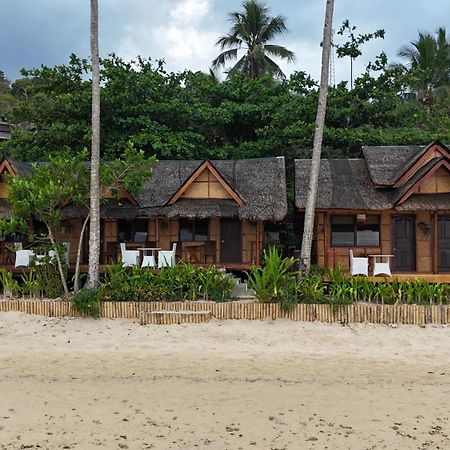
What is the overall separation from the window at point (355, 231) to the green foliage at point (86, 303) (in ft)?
26.3

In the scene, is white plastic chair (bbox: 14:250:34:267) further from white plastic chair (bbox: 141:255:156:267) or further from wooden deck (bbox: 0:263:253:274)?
white plastic chair (bbox: 141:255:156:267)

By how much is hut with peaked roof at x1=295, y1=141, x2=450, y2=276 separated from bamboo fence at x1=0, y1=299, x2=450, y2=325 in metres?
3.14

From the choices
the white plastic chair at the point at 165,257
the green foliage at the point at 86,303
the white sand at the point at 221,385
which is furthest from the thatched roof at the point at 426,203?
the green foliage at the point at 86,303

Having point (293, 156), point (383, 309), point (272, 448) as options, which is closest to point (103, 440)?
point (272, 448)

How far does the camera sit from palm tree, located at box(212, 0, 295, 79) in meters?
30.8

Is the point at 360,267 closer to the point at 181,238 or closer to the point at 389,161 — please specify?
the point at 389,161

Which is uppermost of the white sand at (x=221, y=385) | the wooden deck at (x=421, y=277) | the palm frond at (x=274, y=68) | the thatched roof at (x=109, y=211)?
the palm frond at (x=274, y=68)

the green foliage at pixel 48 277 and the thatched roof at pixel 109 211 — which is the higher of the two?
the thatched roof at pixel 109 211

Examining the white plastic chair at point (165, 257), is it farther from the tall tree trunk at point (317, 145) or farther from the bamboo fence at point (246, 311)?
the tall tree trunk at point (317, 145)

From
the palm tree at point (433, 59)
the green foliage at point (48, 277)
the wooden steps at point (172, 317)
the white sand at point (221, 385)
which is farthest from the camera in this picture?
the palm tree at point (433, 59)

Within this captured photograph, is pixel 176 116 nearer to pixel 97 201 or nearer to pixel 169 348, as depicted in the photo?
pixel 97 201

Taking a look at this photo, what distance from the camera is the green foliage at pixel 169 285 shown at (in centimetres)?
1333

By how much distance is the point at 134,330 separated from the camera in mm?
12172

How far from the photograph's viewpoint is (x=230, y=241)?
1733 cm
